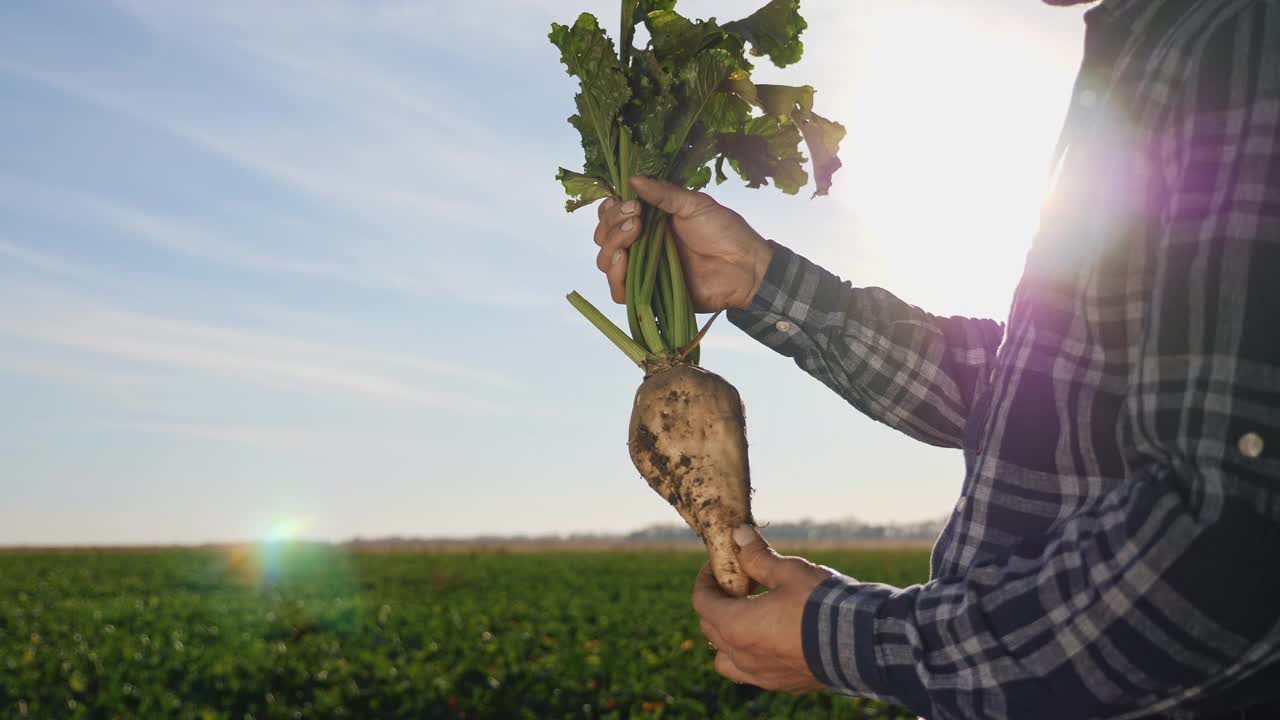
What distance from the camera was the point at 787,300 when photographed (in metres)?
2.74

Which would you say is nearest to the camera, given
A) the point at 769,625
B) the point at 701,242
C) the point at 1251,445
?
the point at 1251,445

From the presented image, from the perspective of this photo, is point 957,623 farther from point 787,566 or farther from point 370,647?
point 370,647

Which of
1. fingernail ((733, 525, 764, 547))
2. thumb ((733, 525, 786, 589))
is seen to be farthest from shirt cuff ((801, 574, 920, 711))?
fingernail ((733, 525, 764, 547))

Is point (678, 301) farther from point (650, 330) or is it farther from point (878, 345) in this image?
point (878, 345)

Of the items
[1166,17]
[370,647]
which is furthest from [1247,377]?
[370,647]

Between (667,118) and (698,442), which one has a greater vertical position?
(667,118)

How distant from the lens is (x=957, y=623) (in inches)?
59.0

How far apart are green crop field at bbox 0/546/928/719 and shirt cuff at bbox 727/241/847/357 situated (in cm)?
542

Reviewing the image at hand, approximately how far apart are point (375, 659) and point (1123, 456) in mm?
9434

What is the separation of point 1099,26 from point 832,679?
1277mm

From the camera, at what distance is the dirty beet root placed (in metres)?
3.00

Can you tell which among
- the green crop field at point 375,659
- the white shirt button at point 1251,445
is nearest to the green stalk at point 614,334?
the white shirt button at point 1251,445

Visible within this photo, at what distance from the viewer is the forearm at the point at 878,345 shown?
2527mm

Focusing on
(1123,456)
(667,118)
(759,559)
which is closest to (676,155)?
(667,118)
